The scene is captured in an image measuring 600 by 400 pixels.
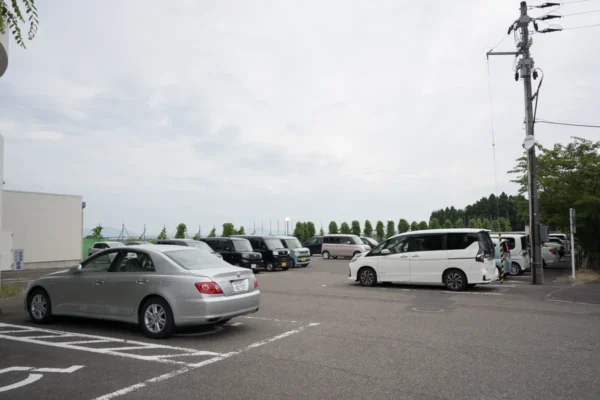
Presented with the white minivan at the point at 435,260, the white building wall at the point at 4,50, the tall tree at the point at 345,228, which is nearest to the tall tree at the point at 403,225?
the tall tree at the point at 345,228

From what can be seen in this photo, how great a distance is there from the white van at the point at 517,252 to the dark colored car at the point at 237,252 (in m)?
10.8

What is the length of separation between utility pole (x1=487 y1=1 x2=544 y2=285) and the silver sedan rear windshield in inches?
490

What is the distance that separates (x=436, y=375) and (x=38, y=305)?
301 inches

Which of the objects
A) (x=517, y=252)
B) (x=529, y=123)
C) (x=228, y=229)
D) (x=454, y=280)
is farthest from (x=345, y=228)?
(x=454, y=280)

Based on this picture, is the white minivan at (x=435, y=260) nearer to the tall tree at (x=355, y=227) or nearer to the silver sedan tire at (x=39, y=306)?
the silver sedan tire at (x=39, y=306)

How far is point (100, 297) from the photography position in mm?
8516

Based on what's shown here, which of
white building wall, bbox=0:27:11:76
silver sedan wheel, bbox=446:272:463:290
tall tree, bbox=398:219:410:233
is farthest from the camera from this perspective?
tall tree, bbox=398:219:410:233

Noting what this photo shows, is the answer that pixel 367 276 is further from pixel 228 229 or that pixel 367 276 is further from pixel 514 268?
pixel 228 229

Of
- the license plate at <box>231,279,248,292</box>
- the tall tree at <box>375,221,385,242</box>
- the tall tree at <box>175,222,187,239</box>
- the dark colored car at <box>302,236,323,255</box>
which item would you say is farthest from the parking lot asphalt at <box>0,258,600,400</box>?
the tall tree at <box>375,221,385,242</box>

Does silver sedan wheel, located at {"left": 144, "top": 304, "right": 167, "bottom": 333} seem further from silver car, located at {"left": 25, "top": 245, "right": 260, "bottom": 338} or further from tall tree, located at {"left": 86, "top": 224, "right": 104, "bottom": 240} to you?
tall tree, located at {"left": 86, "top": 224, "right": 104, "bottom": 240}

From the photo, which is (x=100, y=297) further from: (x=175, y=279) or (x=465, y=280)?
(x=465, y=280)

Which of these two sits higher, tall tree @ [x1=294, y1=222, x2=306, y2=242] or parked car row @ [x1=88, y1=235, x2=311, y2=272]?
tall tree @ [x1=294, y1=222, x2=306, y2=242]

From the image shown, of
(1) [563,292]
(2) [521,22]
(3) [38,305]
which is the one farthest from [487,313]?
(2) [521,22]

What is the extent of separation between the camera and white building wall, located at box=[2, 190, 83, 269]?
27.7m
